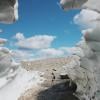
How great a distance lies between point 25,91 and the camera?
22.9 feet

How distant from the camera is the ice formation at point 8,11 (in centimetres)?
118

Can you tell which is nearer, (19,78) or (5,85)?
(5,85)

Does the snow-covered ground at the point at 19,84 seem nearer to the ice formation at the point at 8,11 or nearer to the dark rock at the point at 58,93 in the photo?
the dark rock at the point at 58,93

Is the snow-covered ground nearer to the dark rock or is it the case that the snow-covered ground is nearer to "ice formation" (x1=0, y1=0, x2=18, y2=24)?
the dark rock

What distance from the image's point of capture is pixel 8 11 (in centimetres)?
122

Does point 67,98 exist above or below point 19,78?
below

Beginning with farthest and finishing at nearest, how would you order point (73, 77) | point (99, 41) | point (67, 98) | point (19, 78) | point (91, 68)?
point (19, 78), point (67, 98), point (73, 77), point (91, 68), point (99, 41)

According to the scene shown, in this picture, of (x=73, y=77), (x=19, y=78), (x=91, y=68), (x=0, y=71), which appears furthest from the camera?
(x=19, y=78)

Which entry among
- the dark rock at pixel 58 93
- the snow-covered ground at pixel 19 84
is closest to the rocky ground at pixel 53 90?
the dark rock at pixel 58 93

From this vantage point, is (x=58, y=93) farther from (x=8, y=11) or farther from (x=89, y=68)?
(x=8, y=11)

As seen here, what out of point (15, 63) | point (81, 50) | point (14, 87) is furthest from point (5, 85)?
point (81, 50)

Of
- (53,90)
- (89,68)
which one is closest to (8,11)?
(89,68)

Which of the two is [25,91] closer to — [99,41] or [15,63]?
[15,63]

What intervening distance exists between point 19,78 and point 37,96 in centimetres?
80
